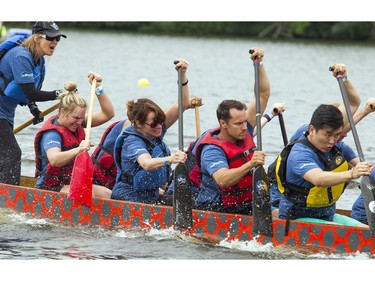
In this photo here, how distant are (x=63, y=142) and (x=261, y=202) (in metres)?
2.21

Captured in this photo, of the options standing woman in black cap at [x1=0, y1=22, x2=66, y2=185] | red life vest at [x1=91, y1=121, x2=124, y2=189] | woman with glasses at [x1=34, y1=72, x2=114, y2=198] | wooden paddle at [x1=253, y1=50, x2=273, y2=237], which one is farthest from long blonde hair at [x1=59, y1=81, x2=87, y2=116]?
wooden paddle at [x1=253, y1=50, x2=273, y2=237]

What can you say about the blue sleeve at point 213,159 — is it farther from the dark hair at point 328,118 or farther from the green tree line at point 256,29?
the green tree line at point 256,29

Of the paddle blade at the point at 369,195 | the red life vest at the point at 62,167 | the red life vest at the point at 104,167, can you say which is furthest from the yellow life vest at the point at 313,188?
the red life vest at the point at 62,167

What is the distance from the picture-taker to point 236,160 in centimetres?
807

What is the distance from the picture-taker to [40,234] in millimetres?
8820

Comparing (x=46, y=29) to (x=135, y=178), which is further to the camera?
(x=46, y=29)

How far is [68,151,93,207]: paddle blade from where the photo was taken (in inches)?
337

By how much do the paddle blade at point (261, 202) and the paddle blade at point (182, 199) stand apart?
664mm

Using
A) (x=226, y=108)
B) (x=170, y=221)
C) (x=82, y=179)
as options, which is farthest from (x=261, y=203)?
(x=82, y=179)

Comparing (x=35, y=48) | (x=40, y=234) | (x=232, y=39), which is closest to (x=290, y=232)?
(x=40, y=234)

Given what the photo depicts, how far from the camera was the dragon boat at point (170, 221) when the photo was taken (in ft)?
24.7

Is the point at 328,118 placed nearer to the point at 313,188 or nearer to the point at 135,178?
the point at 313,188
